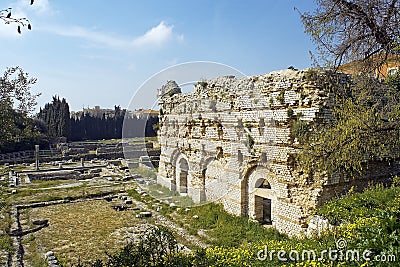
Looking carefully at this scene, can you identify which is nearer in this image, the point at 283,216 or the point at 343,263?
the point at 343,263

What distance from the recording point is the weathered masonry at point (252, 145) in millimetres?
9461

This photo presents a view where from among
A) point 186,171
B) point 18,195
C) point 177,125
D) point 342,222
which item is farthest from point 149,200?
point 342,222

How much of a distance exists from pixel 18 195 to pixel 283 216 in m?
14.6

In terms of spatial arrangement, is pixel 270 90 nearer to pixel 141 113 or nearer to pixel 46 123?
pixel 141 113

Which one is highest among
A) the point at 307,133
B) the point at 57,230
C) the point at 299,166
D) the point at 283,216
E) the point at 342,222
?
the point at 307,133

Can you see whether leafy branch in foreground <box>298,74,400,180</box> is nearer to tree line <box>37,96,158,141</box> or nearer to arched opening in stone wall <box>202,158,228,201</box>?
arched opening in stone wall <box>202,158,228,201</box>

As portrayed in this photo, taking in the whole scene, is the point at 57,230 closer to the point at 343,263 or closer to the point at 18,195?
the point at 18,195

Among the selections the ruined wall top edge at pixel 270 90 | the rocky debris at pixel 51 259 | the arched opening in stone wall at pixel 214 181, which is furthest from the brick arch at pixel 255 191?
the rocky debris at pixel 51 259

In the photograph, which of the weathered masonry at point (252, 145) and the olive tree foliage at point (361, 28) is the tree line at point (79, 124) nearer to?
the weathered masonry at point (252, 145)

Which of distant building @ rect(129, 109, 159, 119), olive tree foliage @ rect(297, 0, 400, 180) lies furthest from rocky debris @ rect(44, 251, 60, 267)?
distant building @ rect(129, 109, 159, 119)

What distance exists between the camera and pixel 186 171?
16.2m

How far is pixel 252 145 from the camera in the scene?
1111 centimetres

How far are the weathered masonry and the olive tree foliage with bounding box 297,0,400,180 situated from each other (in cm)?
37

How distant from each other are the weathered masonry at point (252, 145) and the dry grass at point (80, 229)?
3548 millimetres
